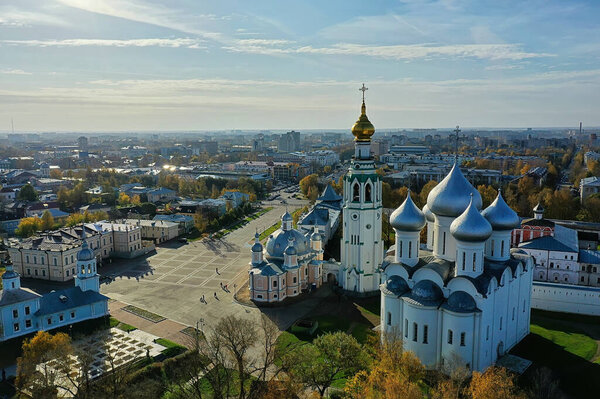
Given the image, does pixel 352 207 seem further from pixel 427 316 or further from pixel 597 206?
pixel 597 206

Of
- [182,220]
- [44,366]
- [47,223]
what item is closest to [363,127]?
[44,366]

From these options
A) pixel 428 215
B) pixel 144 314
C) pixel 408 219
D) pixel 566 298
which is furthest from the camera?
pixel 144 314

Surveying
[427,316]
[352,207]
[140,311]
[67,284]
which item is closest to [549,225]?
[352,207]

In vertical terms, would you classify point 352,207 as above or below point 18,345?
above

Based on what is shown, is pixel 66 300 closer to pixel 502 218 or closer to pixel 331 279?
pixel 331 279

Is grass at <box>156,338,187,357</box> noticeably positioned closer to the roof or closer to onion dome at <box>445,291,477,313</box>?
the roof

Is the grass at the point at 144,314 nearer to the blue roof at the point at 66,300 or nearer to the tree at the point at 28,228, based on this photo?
the blue roof at the point at 66,300
